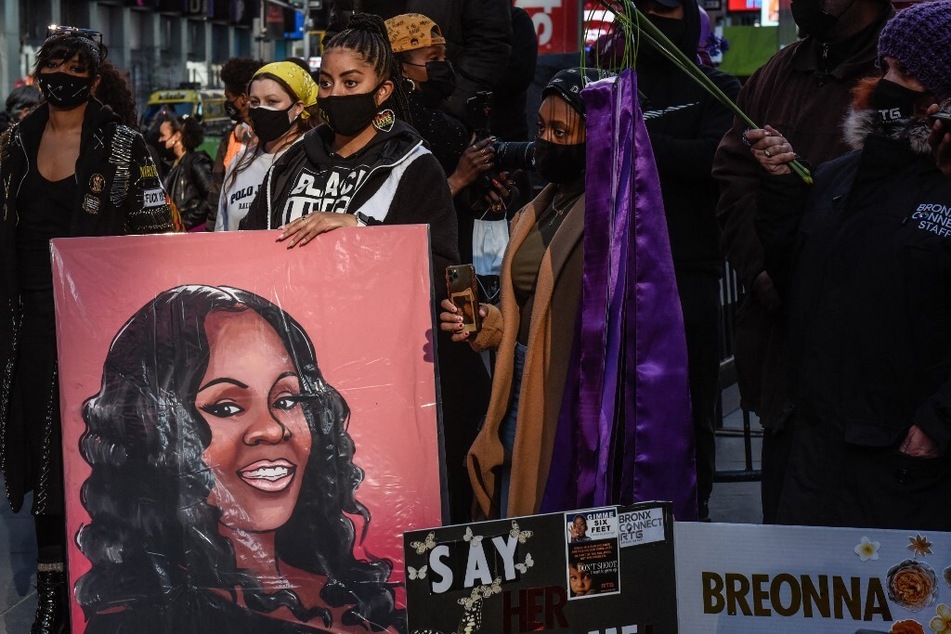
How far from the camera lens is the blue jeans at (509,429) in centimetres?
408

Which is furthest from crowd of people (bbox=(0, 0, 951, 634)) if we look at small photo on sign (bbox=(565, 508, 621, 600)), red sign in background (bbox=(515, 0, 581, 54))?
red sign in background (bbox=(515, 0, 581, 54))

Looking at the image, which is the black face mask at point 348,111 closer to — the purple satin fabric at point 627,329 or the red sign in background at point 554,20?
the purple satin fabric at point 627,329

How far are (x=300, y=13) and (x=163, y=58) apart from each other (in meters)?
23.4

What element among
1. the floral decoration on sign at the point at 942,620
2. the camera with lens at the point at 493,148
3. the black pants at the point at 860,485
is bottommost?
the floral decoration on sign at the point at 942,620

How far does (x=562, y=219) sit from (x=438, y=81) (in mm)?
1796

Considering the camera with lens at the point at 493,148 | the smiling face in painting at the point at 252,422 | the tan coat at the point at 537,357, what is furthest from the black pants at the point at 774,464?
the camera with lens at the point at 493,148

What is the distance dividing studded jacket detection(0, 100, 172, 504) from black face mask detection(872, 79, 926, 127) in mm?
2788

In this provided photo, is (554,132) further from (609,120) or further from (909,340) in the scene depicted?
(909,340)

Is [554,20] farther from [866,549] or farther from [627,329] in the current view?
[866,549]

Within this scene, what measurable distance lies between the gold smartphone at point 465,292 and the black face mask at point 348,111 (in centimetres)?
64

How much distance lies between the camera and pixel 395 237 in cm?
359

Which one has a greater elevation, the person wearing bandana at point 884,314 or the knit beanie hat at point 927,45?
the knit beanie hat at point 927,45

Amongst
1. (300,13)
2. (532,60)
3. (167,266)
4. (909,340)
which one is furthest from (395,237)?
(300,13)

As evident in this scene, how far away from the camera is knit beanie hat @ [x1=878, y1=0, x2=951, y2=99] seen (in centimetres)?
323
